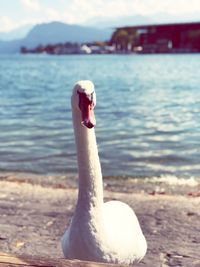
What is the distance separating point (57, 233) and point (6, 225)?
726 millimetres

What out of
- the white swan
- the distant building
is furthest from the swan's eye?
the distant building

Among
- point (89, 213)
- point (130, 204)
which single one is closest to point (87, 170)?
point (89, 213)

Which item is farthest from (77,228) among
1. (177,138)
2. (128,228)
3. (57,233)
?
(177,138)

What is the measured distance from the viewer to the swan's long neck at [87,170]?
14.1ft

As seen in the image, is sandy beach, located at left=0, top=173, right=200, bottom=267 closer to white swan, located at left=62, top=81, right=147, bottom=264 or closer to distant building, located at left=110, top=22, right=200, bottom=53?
white swan, located at left=62, top=81, right=147, bottom=264

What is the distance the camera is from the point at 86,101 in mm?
4055

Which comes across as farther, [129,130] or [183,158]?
[129,130]

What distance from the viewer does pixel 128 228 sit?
479 cm

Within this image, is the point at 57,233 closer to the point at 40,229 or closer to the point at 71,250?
the point at 40,229

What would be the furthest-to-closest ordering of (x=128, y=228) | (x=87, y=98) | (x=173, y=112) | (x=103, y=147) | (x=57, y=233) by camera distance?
(x=173, y=112)
(x=103, y=147)
(x=57, y=233)
(x=128, y=228)
(x=87, y=98)

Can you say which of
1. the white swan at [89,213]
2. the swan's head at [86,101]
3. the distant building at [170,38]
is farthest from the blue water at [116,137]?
the distant building at [170,38]

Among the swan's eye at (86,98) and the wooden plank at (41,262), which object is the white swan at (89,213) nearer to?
the swan's eye at (86,98)

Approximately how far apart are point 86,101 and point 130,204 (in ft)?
15.6

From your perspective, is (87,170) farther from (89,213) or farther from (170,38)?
(170,38)
